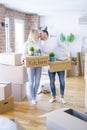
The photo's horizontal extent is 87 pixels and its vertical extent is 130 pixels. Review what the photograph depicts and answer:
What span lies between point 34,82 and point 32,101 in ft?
1.19

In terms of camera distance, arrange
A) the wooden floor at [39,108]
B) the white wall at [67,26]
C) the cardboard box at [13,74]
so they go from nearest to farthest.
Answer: the wooden floor at [39,108] → the cardboard box at [13,74] → the white wall at [67,26]

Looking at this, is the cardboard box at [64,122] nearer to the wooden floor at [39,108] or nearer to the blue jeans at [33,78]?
the wooden floor at [39,108]

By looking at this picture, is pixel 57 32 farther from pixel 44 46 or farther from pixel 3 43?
pixel 44 46

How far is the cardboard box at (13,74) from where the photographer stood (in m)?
3.92

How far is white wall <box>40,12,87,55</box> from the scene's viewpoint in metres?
6.44

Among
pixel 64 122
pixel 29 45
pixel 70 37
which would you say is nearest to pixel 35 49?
pixel 29 45

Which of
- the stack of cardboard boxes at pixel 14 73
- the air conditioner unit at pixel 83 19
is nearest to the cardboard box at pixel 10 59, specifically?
the stack of cardboard boxes at pixel 14 73

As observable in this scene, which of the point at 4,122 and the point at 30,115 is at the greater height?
the point at 4,122

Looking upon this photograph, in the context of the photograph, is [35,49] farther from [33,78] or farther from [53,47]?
[33,78]

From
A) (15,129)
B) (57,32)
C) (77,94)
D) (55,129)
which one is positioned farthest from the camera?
(57,32)

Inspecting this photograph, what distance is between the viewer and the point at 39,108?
3.59 meters

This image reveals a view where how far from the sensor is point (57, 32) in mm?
6684

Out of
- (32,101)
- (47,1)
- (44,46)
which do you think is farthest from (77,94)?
(47,1)

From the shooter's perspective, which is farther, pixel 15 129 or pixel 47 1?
pixel 47 1
